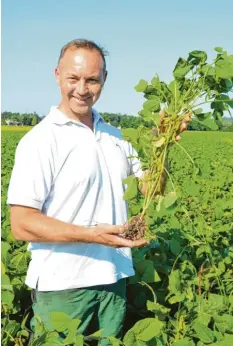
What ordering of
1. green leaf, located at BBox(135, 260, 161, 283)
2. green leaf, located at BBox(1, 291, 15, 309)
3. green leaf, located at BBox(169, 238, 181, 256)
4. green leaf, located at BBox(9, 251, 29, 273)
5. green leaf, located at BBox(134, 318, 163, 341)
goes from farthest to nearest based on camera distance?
green leaf, located at BBox(169, 238, 181, 256) < green leaf, located at BBox(9, 251, 29, 273) < green leaf, located at BBox(135, 260, 161, 283) < green leaf, located at BBox(1, 291, 15, 309) < green leaf, located at BBox(134, 318, 163, 341)

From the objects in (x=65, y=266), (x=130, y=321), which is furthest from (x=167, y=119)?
(x=130, y=321)

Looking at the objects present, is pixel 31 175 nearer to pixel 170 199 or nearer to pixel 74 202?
pixel 74 202

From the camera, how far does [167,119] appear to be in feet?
7.68

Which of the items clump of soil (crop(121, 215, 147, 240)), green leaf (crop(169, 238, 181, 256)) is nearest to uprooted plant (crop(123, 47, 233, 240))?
clump of soil (crop(121, 215, 147, 240))

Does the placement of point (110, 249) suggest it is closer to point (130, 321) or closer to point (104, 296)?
point (104, 296)

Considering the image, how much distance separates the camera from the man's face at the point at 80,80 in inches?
94.3

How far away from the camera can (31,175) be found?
2271 millimetres

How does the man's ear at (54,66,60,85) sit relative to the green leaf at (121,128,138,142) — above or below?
above

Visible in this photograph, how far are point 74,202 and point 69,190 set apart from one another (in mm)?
54

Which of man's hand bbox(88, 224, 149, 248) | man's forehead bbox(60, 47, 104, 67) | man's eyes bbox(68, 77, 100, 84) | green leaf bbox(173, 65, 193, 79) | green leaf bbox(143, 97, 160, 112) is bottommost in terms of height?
man's hand bbox(88, 224, 149, 248)

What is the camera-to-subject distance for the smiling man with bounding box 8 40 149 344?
7.52ft

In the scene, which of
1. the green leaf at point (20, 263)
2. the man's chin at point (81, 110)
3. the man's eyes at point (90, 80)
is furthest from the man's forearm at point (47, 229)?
the green leaf at point (20, 263)

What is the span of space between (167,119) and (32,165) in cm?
55

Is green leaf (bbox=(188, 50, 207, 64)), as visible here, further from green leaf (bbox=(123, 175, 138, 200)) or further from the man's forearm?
the man's forearm
